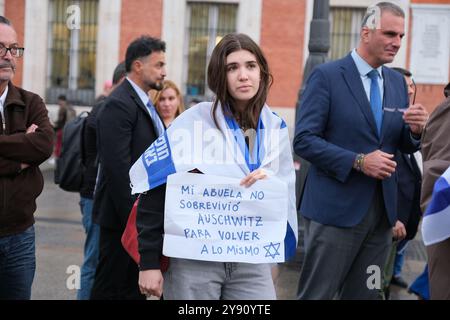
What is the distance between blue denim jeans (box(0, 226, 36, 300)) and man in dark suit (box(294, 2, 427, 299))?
61.8 inches

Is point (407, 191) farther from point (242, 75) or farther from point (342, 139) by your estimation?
point (242, 75)

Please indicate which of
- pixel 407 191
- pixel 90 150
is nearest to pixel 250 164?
pixel 407 191

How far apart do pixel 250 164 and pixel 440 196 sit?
2.55 feet

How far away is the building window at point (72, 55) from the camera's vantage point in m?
15.0

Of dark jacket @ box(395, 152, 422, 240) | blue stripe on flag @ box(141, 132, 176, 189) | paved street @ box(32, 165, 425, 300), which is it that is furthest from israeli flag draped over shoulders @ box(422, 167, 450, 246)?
paved street @ box(32, 165, 425, 300)

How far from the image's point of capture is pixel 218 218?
2.90 m

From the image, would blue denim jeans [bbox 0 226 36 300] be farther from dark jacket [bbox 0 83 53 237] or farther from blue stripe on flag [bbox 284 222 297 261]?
blue stripe on flag [bbox 284 222 297 261]

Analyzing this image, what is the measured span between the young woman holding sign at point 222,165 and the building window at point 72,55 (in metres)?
12.5

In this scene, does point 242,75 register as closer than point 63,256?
Yes

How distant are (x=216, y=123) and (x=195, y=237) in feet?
1.59

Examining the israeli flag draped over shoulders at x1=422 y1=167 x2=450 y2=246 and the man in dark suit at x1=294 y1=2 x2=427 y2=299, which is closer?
the israeli flag draped over shoulders at x1=422 y1=167 x2=450 y2=246

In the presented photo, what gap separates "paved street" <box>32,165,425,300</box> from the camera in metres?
5.92

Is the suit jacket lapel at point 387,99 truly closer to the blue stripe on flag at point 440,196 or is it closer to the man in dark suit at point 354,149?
the man in dark suit at point 354,149

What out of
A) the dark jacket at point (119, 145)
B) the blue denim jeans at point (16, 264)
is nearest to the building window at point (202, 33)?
the dark jacket at point (119, 145)
